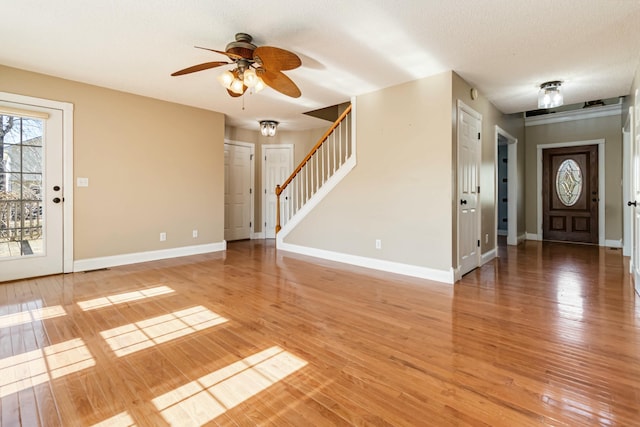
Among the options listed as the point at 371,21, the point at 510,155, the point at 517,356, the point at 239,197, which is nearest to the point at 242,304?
the point at 517,356

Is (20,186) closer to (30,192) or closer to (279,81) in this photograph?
(30,192)

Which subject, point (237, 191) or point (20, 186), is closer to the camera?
point (20, 186)

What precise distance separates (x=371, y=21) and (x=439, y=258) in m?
2.60

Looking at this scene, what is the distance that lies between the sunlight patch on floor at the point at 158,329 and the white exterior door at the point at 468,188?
9.62 ft

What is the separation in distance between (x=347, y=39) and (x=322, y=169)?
255 centimetres

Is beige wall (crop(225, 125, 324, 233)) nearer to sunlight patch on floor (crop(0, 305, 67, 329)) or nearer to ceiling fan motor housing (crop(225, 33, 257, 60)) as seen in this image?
ceiling fan motor housing (crop(225, 33, 257, 60))

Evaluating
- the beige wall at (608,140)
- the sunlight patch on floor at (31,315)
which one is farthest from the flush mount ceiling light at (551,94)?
the sunlight patch on floor at (31,315)

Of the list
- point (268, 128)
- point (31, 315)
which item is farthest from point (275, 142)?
point (31, 315)

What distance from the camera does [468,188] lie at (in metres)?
4.19

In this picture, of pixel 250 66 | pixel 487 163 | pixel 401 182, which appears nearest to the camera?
pixel 250 66

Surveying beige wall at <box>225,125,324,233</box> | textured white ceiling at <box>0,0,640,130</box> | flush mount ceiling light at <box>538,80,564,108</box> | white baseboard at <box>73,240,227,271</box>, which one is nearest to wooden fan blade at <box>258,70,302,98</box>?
textured white ceiling at <box>0,0,640,130</box>

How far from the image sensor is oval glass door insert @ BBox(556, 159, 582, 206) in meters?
6.44

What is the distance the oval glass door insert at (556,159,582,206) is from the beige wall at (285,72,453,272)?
4545 millimetres

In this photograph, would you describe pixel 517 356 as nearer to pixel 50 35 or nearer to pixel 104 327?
pixel 104 327
